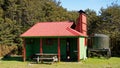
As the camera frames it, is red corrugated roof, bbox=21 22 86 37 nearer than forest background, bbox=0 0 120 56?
Yes

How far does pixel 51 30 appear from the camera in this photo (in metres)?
28.4

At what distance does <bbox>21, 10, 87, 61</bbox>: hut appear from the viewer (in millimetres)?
27247

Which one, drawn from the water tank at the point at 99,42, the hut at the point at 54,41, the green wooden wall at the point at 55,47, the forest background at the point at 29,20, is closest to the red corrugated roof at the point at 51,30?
the hut at the point at 54,41

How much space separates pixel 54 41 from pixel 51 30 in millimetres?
1308

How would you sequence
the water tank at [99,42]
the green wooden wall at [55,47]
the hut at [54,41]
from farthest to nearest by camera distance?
1. the water tank at [99,42]
2. the green wooden wall at [55,47]
3. the hut at [54,41]

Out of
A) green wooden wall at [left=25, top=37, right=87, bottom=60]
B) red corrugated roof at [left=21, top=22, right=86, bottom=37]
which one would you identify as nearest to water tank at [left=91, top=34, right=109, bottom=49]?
green wooden wall at [left=25, top=37, right=87, bottom=60]

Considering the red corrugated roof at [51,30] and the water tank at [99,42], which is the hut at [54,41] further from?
the water tank at [99,42]

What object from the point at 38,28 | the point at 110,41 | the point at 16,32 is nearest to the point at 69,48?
the point at 38,28

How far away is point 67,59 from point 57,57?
73.6 inches

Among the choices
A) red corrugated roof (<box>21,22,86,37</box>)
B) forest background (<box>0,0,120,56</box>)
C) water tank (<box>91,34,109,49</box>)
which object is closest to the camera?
red corrugated roof (<box>21,22,86,37</box>)

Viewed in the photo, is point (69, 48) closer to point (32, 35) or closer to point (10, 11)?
point (32, 35)

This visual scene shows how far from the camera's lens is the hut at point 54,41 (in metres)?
27.2

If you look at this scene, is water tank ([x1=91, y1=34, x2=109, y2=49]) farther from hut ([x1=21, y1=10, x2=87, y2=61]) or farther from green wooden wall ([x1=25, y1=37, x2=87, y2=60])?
green wooden wall ([x1=25, y1=37, x2=87, y2=60])

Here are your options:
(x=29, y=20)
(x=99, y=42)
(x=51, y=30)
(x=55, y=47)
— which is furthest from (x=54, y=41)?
(x=29, y=20)
